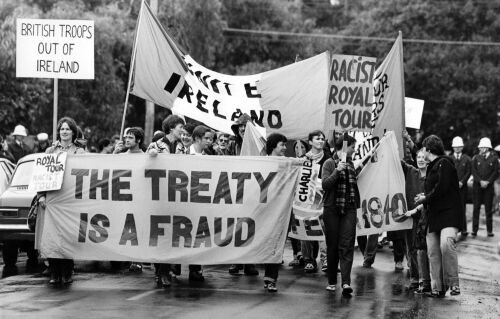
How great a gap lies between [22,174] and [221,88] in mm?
3242

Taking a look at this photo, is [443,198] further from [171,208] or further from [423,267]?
[171,208]

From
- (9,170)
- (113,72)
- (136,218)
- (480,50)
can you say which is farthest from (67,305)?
(480,50)

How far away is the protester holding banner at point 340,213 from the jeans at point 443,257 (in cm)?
97

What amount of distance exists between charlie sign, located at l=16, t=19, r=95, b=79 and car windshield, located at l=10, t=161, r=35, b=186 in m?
1.48

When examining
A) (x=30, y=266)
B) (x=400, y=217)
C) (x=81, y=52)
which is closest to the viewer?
(x=400, y=217)

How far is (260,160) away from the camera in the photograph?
12883mm

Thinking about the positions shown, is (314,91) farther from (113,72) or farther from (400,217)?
(113,72)

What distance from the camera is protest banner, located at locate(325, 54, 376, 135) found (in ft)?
47.0

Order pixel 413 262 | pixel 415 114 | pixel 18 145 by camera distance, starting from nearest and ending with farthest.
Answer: pixel 413 262, pixel 415 114, pixel 18 145

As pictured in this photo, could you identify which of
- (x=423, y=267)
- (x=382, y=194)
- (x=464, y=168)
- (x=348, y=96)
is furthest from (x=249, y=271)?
(x=464, y=168)

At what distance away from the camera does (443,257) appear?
12453 millimetres

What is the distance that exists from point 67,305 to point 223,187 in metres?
2.82

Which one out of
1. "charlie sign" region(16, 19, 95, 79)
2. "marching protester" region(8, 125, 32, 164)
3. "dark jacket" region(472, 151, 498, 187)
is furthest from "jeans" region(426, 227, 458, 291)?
"dark jacket" region(472, 151, 498, 187)

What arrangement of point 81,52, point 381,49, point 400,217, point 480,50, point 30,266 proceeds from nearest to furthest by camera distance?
point 400,217
point 30,266
point 81,52
point 480,50
point 381,49
